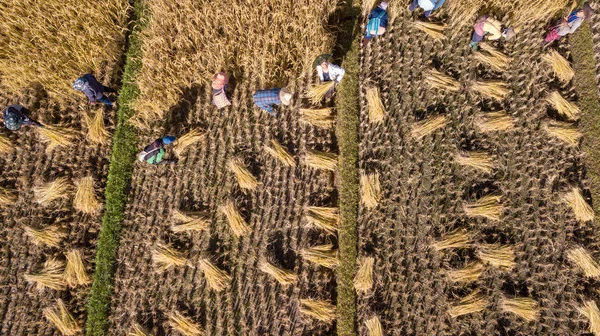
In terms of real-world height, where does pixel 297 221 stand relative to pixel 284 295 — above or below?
above

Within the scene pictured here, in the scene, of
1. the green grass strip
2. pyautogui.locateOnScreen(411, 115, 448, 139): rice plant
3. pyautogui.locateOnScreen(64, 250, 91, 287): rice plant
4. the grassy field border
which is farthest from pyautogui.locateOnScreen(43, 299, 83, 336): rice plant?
the green grass strip

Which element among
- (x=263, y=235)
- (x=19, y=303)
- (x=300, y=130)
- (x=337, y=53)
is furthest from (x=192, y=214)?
(x=337, y=53)

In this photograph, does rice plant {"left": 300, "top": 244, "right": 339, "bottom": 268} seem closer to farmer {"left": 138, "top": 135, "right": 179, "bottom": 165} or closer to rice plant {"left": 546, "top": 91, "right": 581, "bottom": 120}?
farmer {"left": 138, "top": 135, "right": 179, "bottom": 165}

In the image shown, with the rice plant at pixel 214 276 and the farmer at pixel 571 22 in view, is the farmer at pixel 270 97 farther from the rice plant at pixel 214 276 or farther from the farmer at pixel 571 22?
the farmer at pixel 571 22

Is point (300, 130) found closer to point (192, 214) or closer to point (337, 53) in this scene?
point (337, 53)

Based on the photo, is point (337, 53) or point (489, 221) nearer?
point (489, 221)

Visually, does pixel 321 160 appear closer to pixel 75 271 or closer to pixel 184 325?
pixel 184 325
